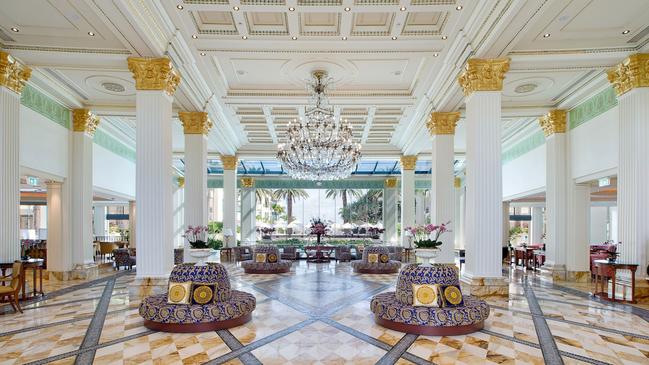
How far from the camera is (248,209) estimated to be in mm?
23281

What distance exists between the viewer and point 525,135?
45.3 ft

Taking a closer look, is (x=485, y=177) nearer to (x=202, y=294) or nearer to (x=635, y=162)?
(x=635, y=162)

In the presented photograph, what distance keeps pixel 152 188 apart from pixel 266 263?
5576 millimetres

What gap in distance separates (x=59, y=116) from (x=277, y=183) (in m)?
13.7

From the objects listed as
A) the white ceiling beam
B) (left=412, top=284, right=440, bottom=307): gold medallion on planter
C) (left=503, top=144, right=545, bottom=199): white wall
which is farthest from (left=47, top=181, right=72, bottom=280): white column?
(left=503, top=144, right=545, bottom=199): white wall

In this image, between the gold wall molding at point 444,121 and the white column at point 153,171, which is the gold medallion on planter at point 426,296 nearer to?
the white column at point 153,171

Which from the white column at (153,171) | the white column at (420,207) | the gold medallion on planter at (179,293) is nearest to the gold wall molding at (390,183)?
the white column at (420,207)

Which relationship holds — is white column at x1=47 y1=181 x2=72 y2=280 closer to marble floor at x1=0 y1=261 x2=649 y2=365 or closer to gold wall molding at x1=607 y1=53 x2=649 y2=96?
marble floor at x1=0 y1=261 x2=649 y2=365

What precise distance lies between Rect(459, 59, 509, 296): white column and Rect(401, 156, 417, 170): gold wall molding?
32.7 feet

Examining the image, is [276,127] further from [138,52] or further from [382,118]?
Answer: [138,52]

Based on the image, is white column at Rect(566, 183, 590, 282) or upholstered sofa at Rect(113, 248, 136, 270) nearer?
white column at Rect(566, 183, 590, 282)

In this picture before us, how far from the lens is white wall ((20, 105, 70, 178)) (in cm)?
912

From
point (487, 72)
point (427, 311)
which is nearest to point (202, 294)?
point (427, 311)

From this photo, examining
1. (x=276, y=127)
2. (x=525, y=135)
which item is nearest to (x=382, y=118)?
(x=276, y=127)
